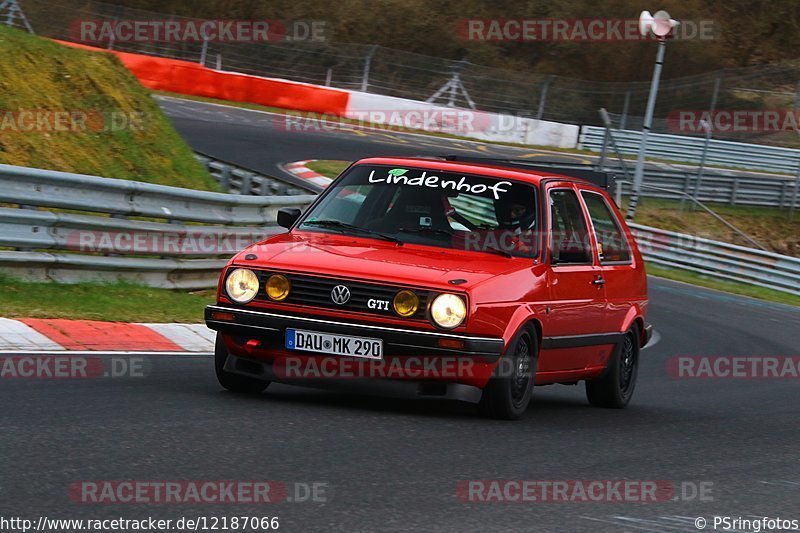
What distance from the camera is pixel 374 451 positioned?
6191mm

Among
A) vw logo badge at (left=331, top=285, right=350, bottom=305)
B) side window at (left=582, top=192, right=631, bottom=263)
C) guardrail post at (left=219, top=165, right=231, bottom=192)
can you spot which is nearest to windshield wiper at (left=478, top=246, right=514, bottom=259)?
vw logo badge at (left=331, top=285, right=350, bottom=305)

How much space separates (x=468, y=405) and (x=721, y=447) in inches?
63.1

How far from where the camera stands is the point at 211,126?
28.8m

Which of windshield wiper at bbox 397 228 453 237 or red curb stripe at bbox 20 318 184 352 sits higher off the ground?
windshield wiper at bbox 397 228 453 237

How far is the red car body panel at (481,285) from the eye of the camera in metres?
7.25

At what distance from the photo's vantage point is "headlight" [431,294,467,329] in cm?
719

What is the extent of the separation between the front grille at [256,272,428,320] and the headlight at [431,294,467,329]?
0.21 ft

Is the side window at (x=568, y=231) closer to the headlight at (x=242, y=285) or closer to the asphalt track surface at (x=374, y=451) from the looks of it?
the asphalt track surface at (x=374, y=451)

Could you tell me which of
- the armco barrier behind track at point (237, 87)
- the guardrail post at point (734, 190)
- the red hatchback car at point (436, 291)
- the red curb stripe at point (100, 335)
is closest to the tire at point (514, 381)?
the red hatchback car at point (436, 291)

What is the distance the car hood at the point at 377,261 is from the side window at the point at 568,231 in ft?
1.30

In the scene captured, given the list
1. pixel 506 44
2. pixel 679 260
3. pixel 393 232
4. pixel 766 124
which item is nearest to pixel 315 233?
pixel 393 232

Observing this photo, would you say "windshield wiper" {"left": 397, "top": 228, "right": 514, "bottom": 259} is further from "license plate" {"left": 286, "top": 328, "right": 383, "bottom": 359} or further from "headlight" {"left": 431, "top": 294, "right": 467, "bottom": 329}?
"license plate" {"left": 286, "top": 328, "right": 383, "bottom": 359}

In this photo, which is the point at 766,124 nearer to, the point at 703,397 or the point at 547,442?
the point at 703,397

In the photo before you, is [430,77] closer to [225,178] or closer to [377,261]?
[225,178]
